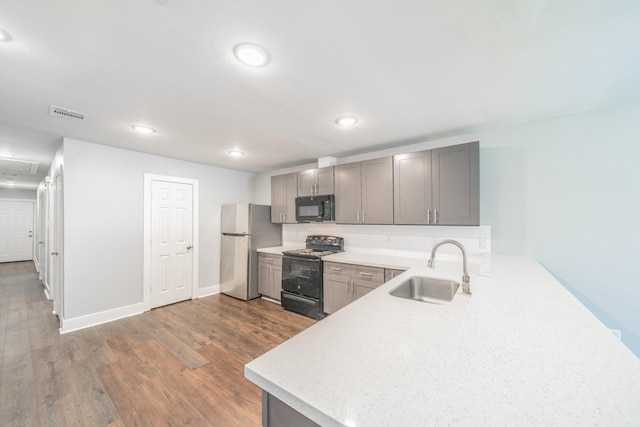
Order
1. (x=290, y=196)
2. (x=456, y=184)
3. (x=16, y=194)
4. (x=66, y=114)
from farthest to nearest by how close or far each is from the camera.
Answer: (x=16, y=194)
(x=290, y=196)
(x=456, y=184)
(x=66, y=114)

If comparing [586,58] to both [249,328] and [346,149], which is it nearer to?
[346,149]

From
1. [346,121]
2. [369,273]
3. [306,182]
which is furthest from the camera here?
[306,182]

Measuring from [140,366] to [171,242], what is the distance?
2105 millimetres

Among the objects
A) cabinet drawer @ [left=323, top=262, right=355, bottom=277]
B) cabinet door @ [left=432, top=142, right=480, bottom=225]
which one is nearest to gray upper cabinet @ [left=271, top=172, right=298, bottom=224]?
cabinet drawer @ [left=323, top=262, right=355, bottom=277]

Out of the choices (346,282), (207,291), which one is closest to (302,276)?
(346,282)

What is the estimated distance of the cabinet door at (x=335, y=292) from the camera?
3.11m

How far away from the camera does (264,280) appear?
415cm

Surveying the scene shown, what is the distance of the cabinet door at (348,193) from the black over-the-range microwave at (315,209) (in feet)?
0.37

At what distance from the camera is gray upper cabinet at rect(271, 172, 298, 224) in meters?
→ 4.11

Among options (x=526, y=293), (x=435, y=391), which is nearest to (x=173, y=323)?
(x=435, y=391)

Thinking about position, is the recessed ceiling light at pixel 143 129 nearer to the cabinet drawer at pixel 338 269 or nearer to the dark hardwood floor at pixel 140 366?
the dark hardwood floor at pixel 140 366

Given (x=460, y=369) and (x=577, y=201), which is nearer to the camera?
(x=460, y=369)

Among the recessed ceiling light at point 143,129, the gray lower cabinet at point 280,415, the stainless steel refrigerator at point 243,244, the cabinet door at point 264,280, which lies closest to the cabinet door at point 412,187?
the cabinet door at point 264,280

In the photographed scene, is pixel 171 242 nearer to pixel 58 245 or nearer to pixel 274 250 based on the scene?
pixel 58 245
